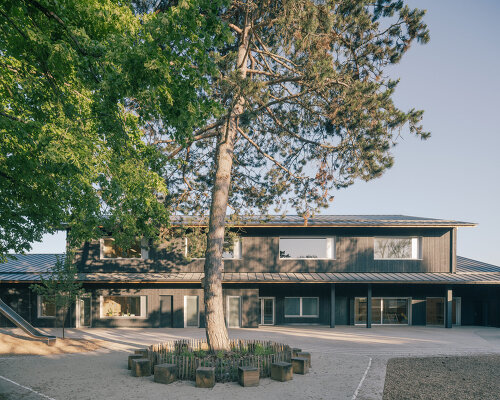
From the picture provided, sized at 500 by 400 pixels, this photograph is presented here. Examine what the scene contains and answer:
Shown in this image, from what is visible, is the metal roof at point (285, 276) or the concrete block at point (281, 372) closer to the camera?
the concrete block at point (281, 372)

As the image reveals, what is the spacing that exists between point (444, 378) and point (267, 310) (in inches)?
509

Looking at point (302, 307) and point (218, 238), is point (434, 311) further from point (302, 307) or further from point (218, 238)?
point (218, 238)

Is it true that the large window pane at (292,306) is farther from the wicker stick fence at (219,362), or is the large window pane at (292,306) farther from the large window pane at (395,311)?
the wicker stick fence at (219,362)

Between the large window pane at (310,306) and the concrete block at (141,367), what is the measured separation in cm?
1343

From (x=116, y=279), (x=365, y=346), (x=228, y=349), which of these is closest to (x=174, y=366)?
(x=228, y=349)

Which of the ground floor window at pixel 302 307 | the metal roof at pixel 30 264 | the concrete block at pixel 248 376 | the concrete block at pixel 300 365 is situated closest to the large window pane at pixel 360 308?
the ground floor window at pixel 302 307

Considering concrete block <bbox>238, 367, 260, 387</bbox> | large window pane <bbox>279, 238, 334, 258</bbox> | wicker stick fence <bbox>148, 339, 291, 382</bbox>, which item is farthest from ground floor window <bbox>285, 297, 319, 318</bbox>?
concrete block <bbox>238, 367, 260, 387</bbox>

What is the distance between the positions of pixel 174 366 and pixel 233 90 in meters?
8.55

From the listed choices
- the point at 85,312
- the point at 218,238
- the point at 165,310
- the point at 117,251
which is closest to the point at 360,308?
the point at 165,310

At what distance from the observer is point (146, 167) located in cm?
1142

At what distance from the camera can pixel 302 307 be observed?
2341cm

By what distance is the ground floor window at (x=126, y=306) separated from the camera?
22.3 m

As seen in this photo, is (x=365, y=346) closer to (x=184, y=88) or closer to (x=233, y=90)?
(x=233, y=90)

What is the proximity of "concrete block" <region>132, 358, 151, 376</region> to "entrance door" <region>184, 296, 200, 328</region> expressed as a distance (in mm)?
10451
